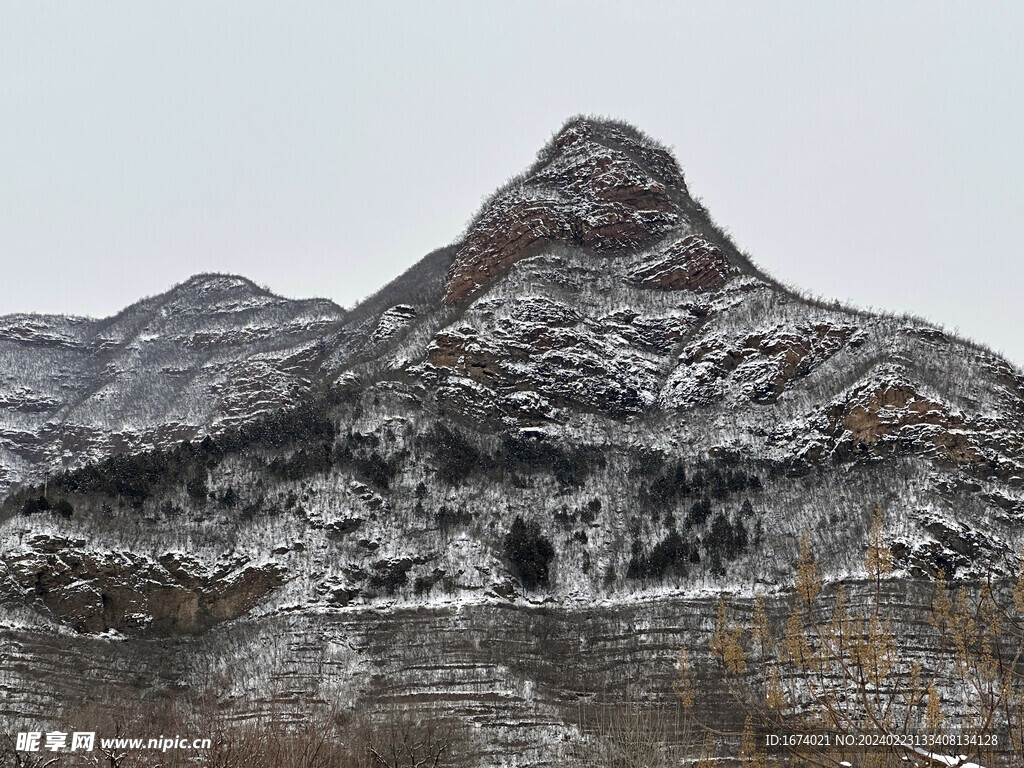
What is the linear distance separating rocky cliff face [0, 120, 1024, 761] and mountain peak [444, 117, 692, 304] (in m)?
0.41

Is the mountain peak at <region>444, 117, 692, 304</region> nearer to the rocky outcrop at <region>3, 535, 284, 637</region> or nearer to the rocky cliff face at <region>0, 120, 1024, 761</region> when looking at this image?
the rocky cliff face at <region>0, 120, 1024, 761</region>

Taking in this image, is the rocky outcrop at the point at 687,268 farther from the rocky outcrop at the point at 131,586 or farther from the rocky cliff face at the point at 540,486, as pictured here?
the rocky outcrop at the point at 131,586

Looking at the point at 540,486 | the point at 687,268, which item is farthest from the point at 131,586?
the point at 687,268

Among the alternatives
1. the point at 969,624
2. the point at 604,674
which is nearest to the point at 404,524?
the point at 604,674

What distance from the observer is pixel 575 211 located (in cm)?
8206

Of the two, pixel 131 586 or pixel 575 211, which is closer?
pixel 131 586

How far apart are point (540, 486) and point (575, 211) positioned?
120ft

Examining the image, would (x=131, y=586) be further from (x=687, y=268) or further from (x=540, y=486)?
(x=687, y=268)

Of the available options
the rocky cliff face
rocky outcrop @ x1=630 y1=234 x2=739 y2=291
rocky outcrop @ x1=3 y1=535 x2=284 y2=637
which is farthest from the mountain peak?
rocky outcrop @ x1=3 y1=535 x2=284 y2=637

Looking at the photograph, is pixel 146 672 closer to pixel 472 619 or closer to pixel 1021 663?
pixel 472 619

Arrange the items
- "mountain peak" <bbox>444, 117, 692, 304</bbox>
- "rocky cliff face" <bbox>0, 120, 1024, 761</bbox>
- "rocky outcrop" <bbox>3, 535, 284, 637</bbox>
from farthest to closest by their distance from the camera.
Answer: "mountain peak" <bbox>444, 117, 692, 304</bbox>, "rocky outcrop" <bbox>3, 535, 284, 637</bbox>, "rocky cliff face" <bbox>0, 120, 1024, 761</bbox>

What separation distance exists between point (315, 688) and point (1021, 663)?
31.6m

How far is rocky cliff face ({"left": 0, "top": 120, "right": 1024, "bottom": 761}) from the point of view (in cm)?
4275

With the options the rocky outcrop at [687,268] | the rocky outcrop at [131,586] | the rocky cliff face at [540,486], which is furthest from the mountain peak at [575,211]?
the rocky outcrop at [131,586]
